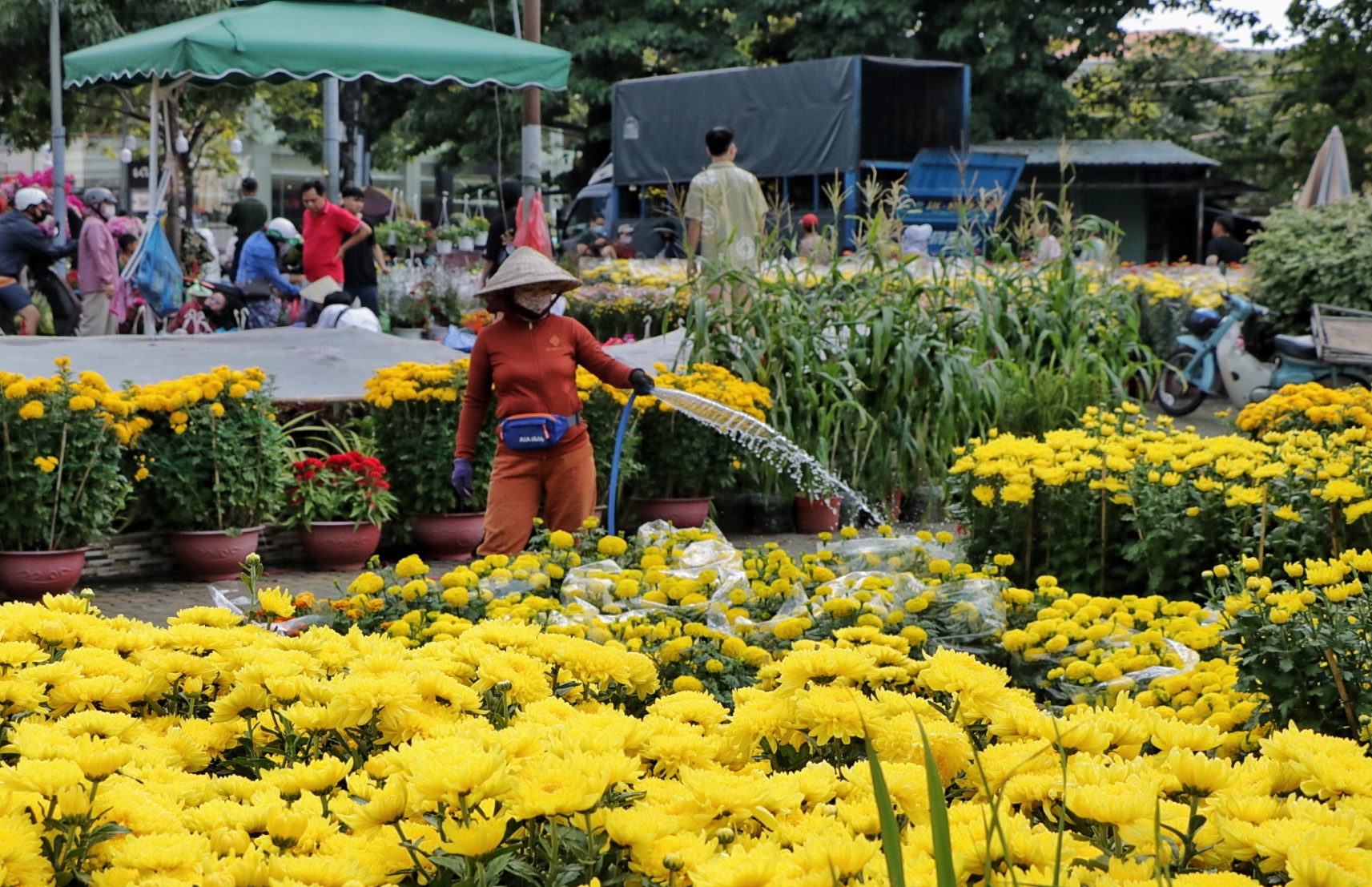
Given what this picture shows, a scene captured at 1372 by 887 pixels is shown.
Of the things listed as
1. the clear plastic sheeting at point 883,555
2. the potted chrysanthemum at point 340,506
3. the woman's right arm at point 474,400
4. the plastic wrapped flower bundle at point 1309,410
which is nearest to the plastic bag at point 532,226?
the potted chrysanthemum at point 340,506

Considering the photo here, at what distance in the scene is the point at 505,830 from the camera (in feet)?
5.33

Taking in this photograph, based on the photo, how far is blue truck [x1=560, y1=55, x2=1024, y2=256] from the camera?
22422 mm

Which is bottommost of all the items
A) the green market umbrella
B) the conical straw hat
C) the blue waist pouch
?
the blue waist pouch

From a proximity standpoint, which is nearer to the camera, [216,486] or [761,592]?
[761,592]

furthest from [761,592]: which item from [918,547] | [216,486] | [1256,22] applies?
[1256,22]

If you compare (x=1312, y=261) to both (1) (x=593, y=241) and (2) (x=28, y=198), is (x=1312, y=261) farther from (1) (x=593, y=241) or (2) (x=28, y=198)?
(2) (x=28, y=198)

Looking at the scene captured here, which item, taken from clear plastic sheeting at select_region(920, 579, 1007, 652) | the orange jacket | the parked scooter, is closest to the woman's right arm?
the orange jacket

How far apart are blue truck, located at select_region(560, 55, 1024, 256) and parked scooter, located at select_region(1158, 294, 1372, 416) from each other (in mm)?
6341

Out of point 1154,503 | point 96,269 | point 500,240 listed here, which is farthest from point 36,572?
point 96,269

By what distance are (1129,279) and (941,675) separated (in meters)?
16.4

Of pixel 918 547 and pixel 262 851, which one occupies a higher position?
pixel 262 851

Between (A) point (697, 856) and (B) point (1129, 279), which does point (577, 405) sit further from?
(B) point (1129, 279)

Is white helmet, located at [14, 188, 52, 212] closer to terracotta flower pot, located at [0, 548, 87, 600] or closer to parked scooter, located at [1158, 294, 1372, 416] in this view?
terracotta flower pot, located at [0, 548, 87, 600]

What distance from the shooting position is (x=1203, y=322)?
14648mm
